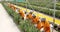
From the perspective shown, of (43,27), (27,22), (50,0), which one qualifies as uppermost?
(50,0)

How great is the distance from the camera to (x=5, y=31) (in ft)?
26.9

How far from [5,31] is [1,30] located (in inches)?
13.8

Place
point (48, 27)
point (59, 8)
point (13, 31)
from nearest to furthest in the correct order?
point (48, 27) < point (13, 31) < point (59, 8)

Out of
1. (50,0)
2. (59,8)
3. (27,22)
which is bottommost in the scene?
(59,8)

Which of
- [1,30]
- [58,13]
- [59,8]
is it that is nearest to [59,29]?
[1,30]

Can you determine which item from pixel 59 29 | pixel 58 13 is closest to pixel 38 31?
Result: pixel 59 29

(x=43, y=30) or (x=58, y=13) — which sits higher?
(x=43, y=30)

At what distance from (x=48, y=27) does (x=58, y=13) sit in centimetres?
620

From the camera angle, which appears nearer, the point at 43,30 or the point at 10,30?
the point at 43,30

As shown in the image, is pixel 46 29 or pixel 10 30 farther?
pixel 10 30

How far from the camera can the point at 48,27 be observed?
5.07m

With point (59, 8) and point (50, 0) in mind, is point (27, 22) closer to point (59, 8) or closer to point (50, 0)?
point (50, 0)

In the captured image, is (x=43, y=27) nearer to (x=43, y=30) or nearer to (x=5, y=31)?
(x=43, y=30)

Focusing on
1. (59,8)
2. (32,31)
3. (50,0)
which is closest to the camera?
(32,31)
